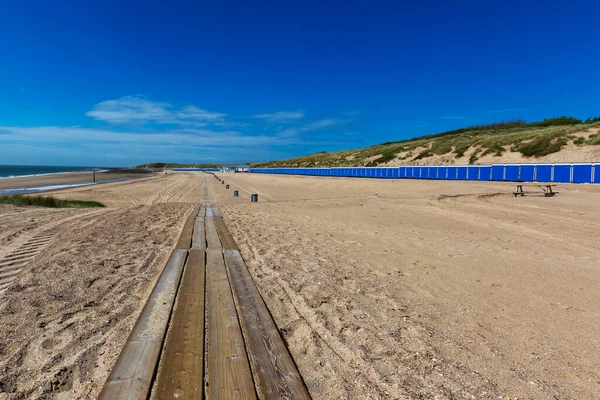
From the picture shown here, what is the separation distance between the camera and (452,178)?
30453mm

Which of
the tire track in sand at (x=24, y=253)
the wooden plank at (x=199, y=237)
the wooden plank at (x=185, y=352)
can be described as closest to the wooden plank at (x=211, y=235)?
the wooden plank at (x=199, y=237)

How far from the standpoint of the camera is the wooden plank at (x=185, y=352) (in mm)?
2383

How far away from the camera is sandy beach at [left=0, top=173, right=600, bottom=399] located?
2639mm

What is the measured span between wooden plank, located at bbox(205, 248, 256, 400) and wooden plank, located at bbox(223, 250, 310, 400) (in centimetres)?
7

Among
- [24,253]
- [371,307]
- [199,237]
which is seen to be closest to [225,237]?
[199,237]

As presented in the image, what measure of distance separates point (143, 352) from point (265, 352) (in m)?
0.97

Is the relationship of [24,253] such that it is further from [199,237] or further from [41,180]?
[41,180]

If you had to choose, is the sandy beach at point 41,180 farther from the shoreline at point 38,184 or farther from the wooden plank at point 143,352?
the wooden plank at point 143,352

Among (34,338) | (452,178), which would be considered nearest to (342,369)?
(34,338)

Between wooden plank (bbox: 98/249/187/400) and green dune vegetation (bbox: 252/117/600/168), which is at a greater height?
green dune vegetation (bbox: 252/117/600/168)

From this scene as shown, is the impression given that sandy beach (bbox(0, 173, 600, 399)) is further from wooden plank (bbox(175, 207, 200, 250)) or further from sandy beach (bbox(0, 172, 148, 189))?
sandy beach (bbox(0, 172, 148, 189))

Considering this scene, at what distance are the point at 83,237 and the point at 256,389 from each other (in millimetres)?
7129

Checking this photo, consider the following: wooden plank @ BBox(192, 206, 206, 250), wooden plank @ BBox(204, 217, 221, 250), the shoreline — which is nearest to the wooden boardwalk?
wooden plank @ BBox(192, 206, 206, 250)

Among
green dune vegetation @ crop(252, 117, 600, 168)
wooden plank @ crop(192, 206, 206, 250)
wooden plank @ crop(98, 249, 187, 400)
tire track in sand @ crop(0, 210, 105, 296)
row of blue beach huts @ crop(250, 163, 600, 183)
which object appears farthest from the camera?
green dune vegetation @ crop(252, 117, 600, 168)
